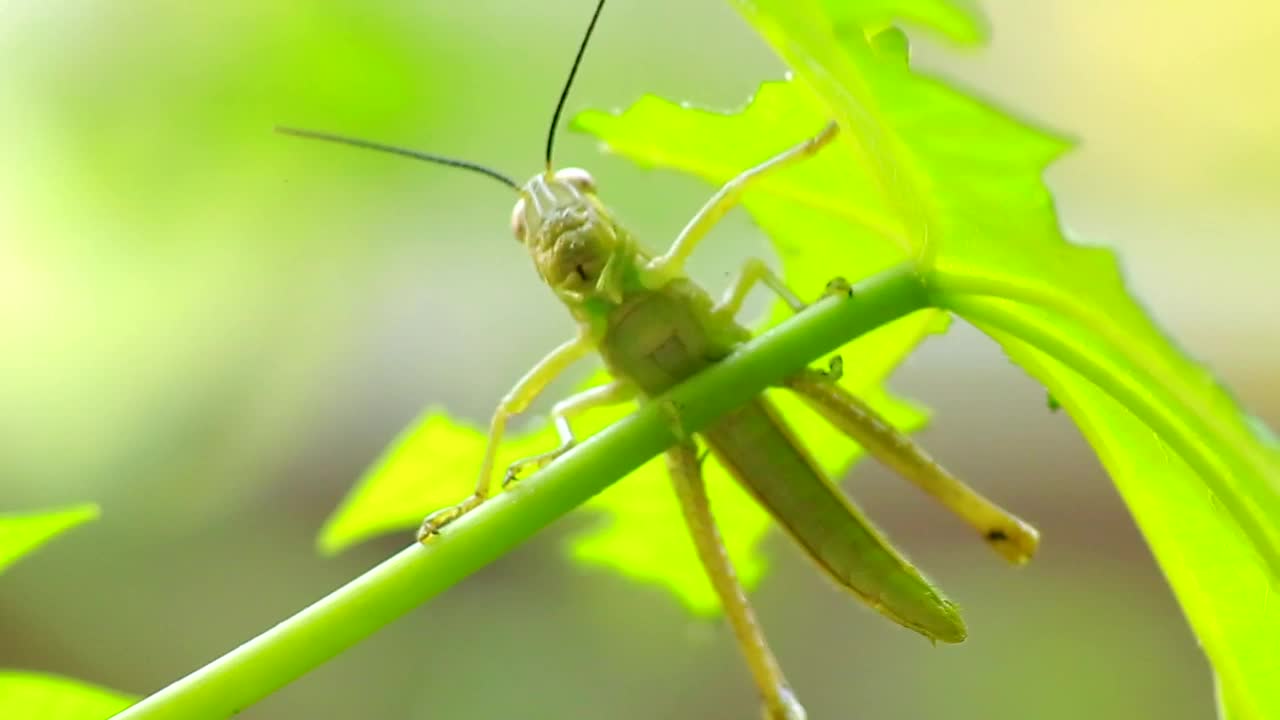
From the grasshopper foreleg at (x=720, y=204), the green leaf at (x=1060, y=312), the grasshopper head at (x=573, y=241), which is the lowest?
the green leaf at (x=1060, y=312)

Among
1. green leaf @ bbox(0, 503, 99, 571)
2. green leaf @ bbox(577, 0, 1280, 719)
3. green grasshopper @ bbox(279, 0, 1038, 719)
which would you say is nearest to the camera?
green leaf @ bbox(577, 0, 1280, 719)

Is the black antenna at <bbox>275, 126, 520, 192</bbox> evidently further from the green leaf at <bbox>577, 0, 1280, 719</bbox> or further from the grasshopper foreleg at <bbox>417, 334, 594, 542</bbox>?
the green leaf at <bbox>577, 0, 1280, 719</bbox>

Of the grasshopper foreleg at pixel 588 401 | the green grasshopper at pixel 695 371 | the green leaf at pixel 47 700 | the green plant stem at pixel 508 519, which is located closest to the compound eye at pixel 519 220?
the green grasshopper at pixel 695 371

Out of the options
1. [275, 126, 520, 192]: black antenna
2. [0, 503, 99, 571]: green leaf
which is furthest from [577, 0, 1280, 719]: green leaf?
[0, 503, 99, 571]: green leaf

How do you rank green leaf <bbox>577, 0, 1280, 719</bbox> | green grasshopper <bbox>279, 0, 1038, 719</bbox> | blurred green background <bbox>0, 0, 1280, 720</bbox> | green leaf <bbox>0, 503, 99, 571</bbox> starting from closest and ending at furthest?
1. green leaf <bbox>577, 0, 1280, 719</bbox>
2. green leaf <bbox>0, 503, 99, 571</bbox>
3. green grasshopper <bbox>279, 0, 1038, 719</bbox>
4. blurred green background <bbox>0, 0, 1280, 720</bbox>

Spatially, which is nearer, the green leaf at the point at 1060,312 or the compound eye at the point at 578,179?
the green leaf at the point at 1060,312

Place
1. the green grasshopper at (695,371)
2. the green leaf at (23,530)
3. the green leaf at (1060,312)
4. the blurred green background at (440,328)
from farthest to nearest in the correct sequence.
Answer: the blurred green background at (440,328) < the green grasshopper at (695,371) < the green leaf at (23,530) < the green leaf at (1060,312)

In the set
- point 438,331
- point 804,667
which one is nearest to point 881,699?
point 804,667

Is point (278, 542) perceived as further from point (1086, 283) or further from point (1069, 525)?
point (1086, 283)

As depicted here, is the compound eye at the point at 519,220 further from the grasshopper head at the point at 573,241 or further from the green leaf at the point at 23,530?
the green leaf at the point at 23,530
